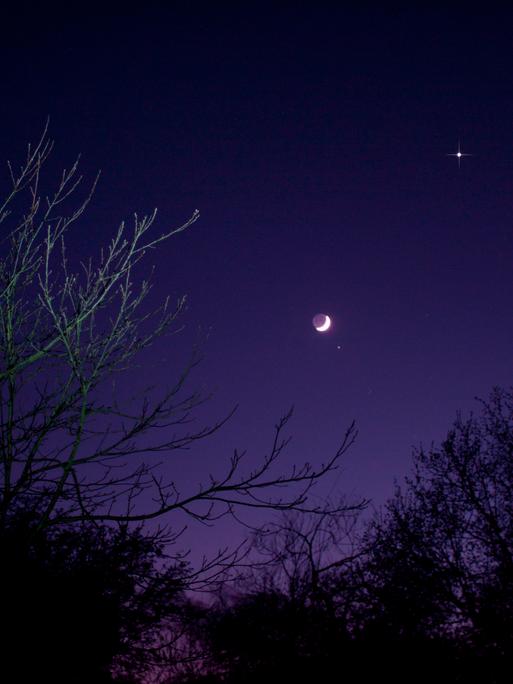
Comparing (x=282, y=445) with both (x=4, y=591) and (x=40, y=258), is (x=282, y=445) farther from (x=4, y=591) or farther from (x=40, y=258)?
(x=4, y=591)

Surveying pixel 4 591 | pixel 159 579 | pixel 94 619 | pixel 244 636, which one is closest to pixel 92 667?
pixel 94 619

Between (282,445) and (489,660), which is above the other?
(282,445)

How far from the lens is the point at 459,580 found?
1365 centimetres

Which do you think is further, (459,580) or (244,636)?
(244,636)

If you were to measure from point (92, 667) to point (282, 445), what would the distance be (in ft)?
28.2

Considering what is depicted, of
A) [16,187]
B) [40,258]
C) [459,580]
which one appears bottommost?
[459,580]

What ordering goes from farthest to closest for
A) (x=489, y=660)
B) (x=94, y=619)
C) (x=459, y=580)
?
1. (x=459, y=580)
2. (x=489, y=660)
3. (x=94, y=619)

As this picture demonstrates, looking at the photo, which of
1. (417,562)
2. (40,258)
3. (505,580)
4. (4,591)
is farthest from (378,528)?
(40,258)

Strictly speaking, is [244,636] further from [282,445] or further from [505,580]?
[282,445]

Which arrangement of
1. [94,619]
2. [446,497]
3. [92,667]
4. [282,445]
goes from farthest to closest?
[446,497] < [92,667] < [94,619] < [282,445]

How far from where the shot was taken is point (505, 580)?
511 inches

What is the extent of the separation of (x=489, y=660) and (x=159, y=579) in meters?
12.7

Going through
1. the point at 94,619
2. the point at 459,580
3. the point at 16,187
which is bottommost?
the point at 94,619

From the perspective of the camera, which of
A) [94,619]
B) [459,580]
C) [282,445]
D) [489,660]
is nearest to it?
[282,445]
